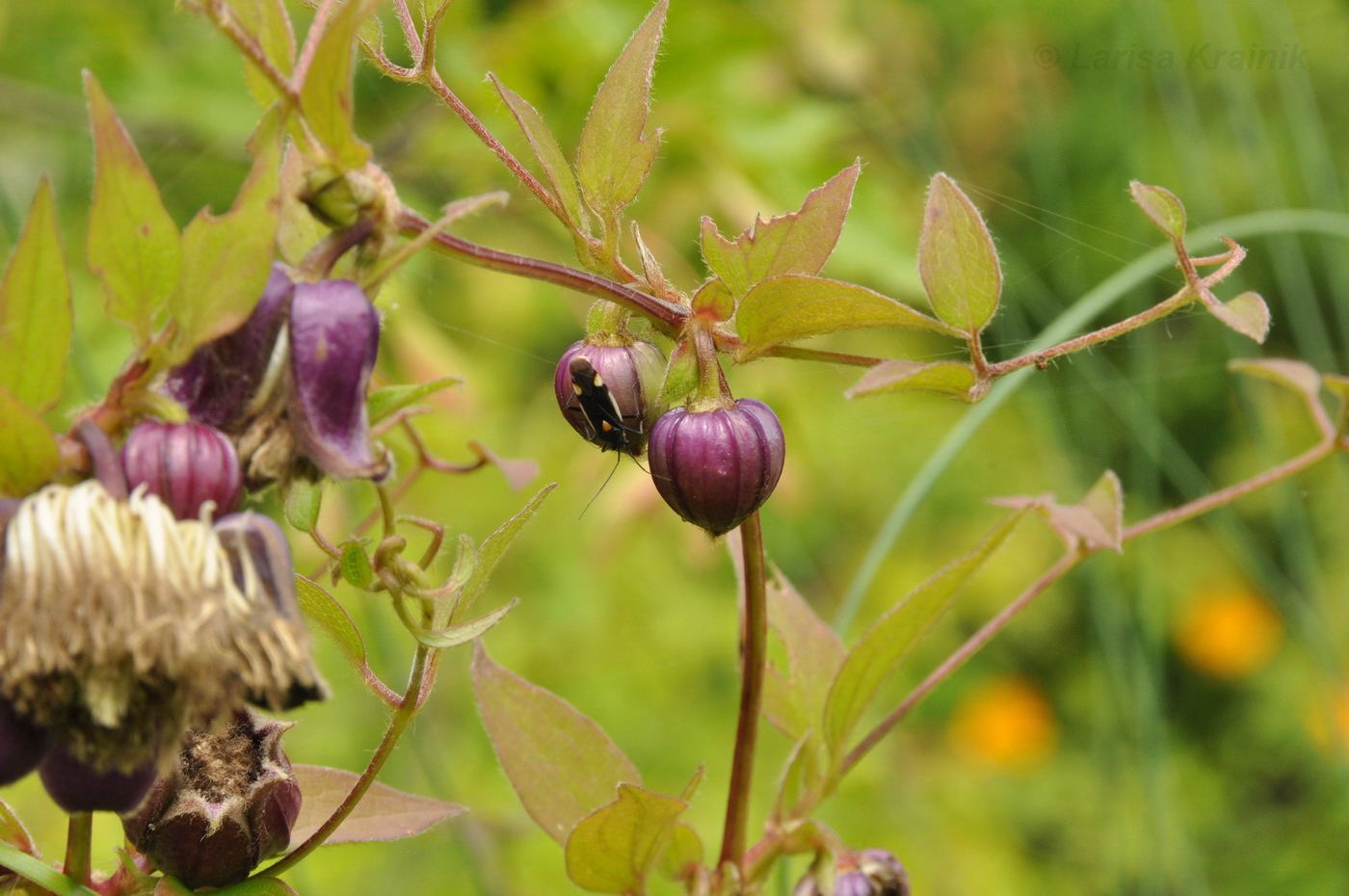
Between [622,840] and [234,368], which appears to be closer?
[234,368]

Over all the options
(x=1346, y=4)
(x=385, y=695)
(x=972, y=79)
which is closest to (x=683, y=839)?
(x=385, y=695)

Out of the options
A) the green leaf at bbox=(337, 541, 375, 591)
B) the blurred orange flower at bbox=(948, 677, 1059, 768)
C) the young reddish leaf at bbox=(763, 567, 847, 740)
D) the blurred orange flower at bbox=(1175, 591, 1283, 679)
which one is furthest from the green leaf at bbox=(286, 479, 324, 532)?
the blurred orange flower at bbox=(1175, 591, 1283, 679)

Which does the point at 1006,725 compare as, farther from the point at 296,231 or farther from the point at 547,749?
the point at 296,231

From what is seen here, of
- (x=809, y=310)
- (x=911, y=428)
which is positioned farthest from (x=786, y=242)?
(x=911, y=428)

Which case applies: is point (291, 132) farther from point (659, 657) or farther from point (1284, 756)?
point (1284, 756)

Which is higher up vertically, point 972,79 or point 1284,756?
point 972,79
